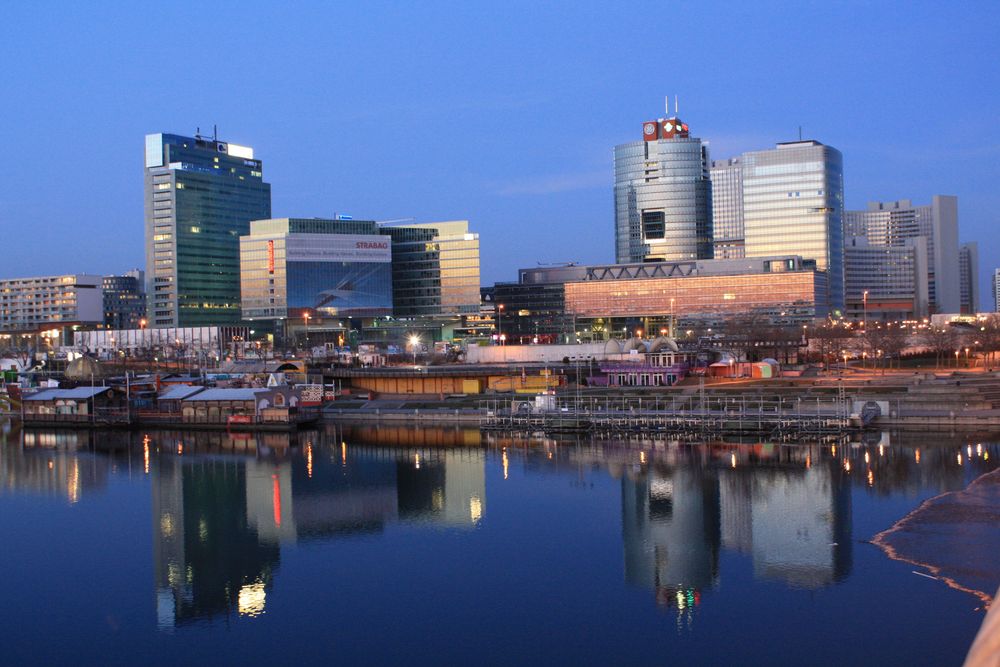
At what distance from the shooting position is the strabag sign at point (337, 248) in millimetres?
157000

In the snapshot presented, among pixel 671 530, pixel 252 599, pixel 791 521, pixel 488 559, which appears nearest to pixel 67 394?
pixel 252 599

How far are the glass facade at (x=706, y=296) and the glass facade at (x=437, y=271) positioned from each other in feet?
66.5

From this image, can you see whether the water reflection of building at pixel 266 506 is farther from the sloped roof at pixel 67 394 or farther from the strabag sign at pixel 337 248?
the strabag sign at pixel 337 248

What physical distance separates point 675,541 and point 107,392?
57.2 meters

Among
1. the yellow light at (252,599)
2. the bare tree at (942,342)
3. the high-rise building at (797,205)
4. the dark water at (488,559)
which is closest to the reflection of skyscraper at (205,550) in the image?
the yellow light at (252,599)

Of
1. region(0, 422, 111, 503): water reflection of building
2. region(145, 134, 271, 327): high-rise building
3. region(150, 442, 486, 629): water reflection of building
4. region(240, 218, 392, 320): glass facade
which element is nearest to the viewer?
region(150, 442, 486, 629): water reflection of building

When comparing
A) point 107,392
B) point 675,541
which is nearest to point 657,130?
point 107,392

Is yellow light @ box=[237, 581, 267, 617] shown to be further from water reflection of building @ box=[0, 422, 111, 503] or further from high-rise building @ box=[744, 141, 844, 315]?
high-rise building @ box=[744, 141, 844, 315]

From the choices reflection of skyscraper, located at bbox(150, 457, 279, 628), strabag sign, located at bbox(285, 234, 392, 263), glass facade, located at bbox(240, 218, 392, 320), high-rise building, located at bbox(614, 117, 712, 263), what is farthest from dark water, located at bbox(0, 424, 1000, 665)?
high-rise building, located at bbox(614, 117, 712, 263)

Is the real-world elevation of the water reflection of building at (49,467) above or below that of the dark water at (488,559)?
above

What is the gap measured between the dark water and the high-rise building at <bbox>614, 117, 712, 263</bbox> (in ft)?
460

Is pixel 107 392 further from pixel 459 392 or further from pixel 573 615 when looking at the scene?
pixel 573 615

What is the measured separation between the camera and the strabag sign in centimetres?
15700

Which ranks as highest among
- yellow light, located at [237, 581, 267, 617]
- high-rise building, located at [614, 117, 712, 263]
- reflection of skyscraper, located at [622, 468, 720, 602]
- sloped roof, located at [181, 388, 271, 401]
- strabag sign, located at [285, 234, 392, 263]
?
high-rise building, located at [614, 117, 712, 263]
